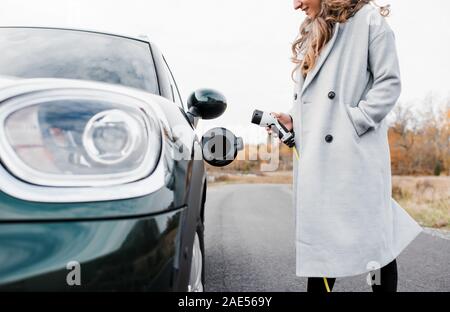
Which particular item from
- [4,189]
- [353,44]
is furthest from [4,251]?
[353,44]

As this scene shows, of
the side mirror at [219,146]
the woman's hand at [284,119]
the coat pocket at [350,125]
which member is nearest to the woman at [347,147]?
the coat pocket at [350,125]

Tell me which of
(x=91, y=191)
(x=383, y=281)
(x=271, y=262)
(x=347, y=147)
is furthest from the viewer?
(x=271, y=262)

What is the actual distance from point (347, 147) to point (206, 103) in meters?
0.80

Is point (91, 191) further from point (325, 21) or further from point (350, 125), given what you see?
point (325, 21)

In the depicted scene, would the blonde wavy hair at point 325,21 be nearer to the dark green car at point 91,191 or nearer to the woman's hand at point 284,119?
the woman's hand at point 284,119

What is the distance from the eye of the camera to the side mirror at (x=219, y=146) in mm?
1882

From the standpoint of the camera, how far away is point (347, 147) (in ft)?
6.18

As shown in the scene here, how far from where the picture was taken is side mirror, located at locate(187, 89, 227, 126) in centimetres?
229

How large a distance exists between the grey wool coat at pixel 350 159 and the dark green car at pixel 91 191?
80cm

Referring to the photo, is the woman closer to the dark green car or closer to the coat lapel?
the coat lapel

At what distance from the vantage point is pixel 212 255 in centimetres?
413

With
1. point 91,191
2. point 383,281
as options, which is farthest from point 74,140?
point 383,281
